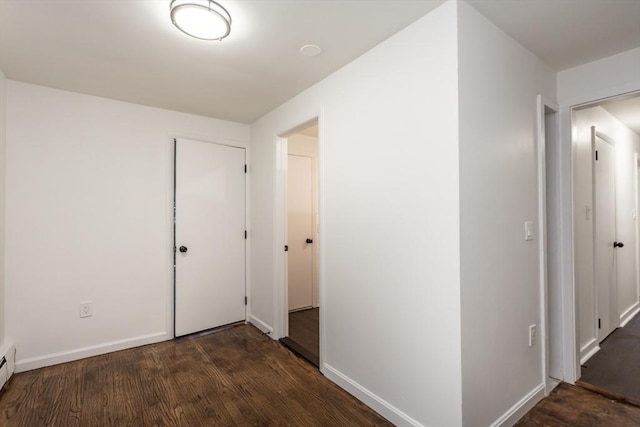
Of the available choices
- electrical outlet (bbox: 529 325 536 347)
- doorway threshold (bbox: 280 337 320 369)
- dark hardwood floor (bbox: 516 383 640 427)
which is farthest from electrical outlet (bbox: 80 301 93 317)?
electrical outlet (bbox: 529 325 536 347)

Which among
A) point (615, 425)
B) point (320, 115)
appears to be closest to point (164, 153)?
point (320, 115)

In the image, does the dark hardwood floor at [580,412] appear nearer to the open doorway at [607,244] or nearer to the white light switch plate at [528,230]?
the open doorway at [607,244]

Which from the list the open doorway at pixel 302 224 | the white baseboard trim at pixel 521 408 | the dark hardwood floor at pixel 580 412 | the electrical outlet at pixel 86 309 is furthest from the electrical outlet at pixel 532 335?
the electrical outlet at pixel 86 309

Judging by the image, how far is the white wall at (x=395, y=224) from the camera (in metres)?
1.58

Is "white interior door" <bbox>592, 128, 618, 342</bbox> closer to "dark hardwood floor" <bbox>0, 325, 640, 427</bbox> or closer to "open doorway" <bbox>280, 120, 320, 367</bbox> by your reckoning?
"dark hardwood floor" <bbox>0, 325, 640, 427</bbox>

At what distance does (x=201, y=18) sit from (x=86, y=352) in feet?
9.66

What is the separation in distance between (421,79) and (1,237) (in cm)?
326

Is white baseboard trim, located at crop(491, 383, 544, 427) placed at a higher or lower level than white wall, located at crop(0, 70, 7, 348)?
lower

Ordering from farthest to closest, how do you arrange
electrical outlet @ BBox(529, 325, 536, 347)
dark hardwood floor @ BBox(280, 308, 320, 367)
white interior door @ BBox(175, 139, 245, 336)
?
white interior door @ BBox(175, 139, 245, 336), dark hardwood floor @ BBox(280, 308, 320, 367), electrical outlet @ BBox(529, 325, 536, 347)

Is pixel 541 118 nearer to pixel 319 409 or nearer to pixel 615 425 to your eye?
pixel 615 425

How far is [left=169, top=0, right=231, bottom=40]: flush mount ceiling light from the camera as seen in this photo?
5.03 feet

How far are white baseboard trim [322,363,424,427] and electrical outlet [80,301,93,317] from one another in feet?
7.15

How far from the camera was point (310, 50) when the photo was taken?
2.02 m

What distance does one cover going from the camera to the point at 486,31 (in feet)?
5.58
